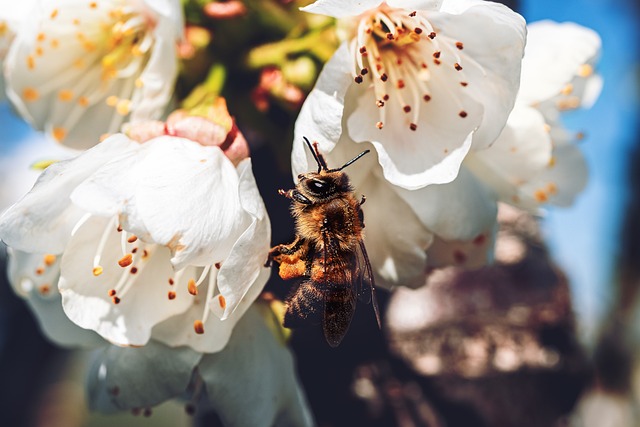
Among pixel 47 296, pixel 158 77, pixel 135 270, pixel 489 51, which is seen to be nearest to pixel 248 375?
pixel 135 270

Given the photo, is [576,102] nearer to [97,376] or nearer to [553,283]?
[553,283]

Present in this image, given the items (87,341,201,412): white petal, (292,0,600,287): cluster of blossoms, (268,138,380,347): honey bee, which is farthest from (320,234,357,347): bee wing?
(87,341,201,412): white petal

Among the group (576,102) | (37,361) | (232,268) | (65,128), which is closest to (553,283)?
(576,102)

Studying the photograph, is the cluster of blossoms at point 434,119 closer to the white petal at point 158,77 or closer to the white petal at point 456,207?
the white petal at point 456,207

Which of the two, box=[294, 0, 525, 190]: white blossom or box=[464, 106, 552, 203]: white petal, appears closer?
box=[294, 0, 525, 190]: white blossom

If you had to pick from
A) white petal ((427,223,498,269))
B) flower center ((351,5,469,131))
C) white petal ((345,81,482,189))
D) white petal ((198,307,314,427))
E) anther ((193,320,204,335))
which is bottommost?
white petal ((198,307,314,427))

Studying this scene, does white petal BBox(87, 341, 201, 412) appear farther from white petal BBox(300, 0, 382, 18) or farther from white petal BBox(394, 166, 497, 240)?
white petal BBox(300, 0, 382, 18)

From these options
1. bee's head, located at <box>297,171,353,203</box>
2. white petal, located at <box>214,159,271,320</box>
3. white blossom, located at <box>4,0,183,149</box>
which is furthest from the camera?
white blossom, located at <box>4,0,183,149</box>
